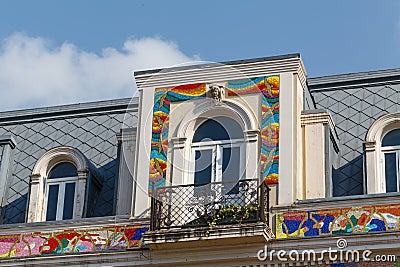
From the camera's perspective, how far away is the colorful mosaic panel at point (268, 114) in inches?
1059

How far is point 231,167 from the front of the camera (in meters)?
27.4

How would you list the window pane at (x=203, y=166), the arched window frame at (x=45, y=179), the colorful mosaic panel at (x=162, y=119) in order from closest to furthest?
the window pane at (x=203, y=166)
the colorful mosaic panel at (x=162, y=119)
the arched window frame at (x=45, y=179)

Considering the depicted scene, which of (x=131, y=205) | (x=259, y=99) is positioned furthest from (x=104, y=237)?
(x=259, y=99)

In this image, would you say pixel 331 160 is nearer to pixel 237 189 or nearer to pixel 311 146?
pixel 311 146

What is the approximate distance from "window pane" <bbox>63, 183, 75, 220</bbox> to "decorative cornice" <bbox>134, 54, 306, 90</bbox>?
306 cm

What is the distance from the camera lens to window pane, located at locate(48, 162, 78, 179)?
29.9 meters

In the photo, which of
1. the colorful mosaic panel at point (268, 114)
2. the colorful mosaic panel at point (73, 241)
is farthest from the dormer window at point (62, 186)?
the colorful mosaic panel at point (268, 114)

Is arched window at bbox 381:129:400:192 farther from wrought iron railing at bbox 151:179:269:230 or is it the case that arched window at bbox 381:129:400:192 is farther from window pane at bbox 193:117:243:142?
window pane at bbox 193:117:243:142

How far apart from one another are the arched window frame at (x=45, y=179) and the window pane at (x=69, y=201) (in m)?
0.22

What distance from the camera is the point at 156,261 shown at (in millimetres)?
26375

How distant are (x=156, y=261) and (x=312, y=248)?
3363 mm

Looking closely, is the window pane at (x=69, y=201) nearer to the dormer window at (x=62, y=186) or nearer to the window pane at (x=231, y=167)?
the dormer window at (x=62, y=186)

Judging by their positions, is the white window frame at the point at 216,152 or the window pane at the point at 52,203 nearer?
the white window frame at the point at 216,152

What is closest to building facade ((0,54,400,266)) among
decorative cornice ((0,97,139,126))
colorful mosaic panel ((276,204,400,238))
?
colorful mosaic panel ((276,204,400,238))
